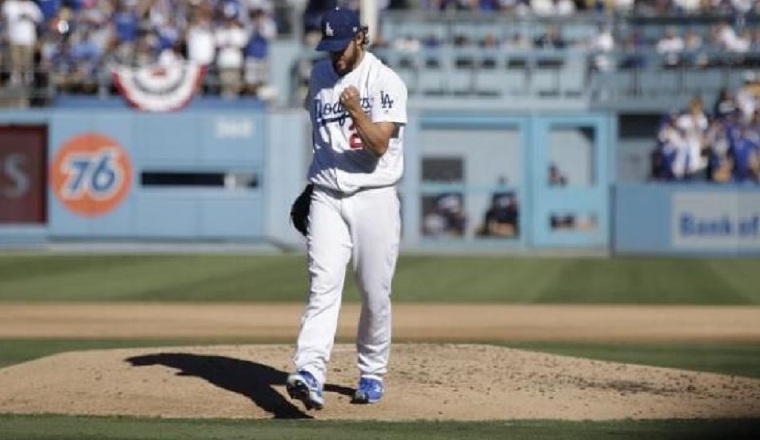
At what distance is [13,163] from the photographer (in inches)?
1272

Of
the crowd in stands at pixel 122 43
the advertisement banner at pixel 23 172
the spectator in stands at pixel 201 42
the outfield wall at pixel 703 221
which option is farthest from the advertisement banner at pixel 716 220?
the advertisement banner at pixel 23 172

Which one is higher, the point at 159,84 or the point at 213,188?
the point at 159,84

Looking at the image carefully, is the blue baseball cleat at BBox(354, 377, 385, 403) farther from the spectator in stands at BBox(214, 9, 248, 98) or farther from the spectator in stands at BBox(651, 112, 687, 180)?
the spectator in stands at BBox(214, 9, 248, 98)

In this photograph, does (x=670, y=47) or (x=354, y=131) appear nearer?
(x=354, y=131)

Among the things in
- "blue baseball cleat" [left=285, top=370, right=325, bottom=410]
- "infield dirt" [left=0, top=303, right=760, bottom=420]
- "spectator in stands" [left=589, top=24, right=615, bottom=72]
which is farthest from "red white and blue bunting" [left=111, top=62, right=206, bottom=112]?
"blue baseball cleat" [left=285, top=370, right=325, bottom=410]

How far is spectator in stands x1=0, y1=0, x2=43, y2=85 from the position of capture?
3228 cm

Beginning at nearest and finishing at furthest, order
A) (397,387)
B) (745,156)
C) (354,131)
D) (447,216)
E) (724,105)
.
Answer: (354,131) → (397,387) → (745,156) → (724,105) → (447,216)

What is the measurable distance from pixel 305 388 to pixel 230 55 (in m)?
23.4

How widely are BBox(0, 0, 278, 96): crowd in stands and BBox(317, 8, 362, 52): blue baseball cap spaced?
22.8 meters

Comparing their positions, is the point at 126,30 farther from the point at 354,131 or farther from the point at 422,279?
the point at 354,131

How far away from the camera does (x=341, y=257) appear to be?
981 centimetres

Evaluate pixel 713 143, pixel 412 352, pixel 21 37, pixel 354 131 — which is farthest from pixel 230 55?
pixel 354 131

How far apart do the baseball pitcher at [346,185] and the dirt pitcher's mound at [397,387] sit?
546 millimetres

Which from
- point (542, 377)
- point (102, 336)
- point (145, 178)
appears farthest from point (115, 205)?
point (542, 377)
